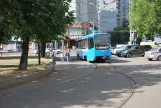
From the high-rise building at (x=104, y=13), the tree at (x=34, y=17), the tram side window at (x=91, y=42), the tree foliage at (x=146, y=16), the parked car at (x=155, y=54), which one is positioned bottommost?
the parked car at (x=155, y=54)

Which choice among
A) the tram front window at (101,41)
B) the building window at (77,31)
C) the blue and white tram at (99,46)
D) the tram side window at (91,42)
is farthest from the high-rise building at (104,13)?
the tram front window at (101,41)

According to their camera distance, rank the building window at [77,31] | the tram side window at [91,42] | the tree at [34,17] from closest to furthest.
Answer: the tree at [34,17], the tram side window at [91,42], the building window at [77,31]

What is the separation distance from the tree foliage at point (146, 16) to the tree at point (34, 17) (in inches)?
1187

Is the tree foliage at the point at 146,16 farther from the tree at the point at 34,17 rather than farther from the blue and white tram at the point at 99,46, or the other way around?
the tree at the point at 34,17

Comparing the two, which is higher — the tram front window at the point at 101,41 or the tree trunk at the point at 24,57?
the tram front window at the point at 101,41

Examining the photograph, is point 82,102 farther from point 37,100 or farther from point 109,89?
point 109,89

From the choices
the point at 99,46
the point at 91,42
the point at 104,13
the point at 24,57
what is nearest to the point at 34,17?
the point at 24,57

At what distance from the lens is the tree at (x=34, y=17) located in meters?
17.8

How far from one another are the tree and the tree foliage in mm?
30142

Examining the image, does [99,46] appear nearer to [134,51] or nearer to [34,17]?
[134,51]

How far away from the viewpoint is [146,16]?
174ft

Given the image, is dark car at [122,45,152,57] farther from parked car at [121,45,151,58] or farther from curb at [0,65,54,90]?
curb at [0,65,54,90]

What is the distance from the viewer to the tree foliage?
5069 centimetres

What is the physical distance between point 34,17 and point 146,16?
3621 cm
